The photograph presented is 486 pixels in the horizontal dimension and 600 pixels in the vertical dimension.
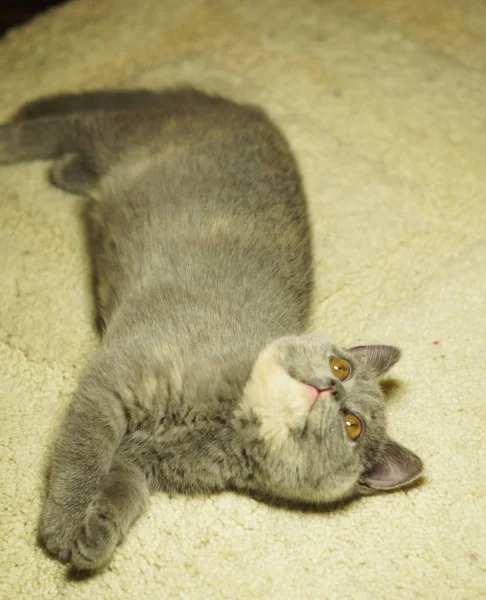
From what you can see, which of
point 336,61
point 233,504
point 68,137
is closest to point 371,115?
point 336,61

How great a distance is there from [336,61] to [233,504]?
1537 millimetres

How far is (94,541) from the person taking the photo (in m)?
1.15

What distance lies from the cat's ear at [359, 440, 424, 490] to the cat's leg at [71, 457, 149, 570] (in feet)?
1.48

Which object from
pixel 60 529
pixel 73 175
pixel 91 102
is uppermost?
pixel 91 102

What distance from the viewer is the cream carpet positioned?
126 centimetres

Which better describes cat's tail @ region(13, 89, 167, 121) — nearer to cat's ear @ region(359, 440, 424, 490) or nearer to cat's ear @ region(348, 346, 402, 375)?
cat's ear @ region(348, 346, 402, 375)

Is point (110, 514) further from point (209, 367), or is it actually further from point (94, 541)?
point (209, 367)

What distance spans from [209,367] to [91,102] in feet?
3.44

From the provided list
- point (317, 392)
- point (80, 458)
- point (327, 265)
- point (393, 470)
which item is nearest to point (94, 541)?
point (80, 458)

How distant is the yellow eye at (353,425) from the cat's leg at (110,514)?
0.42 metres

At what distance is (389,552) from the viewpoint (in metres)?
1.29

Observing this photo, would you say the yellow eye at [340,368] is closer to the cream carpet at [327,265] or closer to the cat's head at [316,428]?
the cat's head at [316,428]

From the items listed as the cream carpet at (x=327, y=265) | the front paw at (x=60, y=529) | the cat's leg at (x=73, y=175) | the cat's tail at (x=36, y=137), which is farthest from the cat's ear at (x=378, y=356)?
the cat's tail at (x=36, y=137)

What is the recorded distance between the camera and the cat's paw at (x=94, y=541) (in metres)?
1.15
